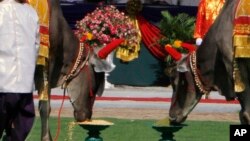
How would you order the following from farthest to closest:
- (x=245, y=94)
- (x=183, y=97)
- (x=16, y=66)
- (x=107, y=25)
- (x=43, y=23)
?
(x=107, y=25) < (x=183, y=97) < (x=43, y=23) < (x=245, y=94) < (x=16, y=66)

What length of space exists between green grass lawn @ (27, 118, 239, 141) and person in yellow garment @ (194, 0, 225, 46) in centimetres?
155

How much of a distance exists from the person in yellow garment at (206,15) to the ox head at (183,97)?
146 cm

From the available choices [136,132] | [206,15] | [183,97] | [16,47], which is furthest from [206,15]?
[16,47]

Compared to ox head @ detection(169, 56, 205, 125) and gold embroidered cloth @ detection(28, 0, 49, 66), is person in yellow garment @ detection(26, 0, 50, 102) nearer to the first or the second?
gold embroidered cloth @ detection(28, 0, 49, 66)

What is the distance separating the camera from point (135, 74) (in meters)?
24.5

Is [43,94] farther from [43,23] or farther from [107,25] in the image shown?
[107,25]

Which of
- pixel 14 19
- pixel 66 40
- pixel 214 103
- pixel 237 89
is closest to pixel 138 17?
pixel 214 103

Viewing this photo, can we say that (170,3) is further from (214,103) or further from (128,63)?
(214,103)

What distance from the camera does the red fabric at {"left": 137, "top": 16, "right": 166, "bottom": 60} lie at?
79.9 feet

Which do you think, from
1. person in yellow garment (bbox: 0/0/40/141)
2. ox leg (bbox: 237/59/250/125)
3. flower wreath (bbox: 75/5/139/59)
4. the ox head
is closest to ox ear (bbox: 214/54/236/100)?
ox leg (bbox: 237/59/250/125)

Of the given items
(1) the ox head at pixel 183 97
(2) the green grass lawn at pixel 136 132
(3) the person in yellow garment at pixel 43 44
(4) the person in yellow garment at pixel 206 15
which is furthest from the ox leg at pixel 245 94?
(2) the green grass lawn at pixel 136 132

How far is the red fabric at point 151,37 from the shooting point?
24359 millimetres

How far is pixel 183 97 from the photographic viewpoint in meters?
14.0

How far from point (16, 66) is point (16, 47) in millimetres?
179
